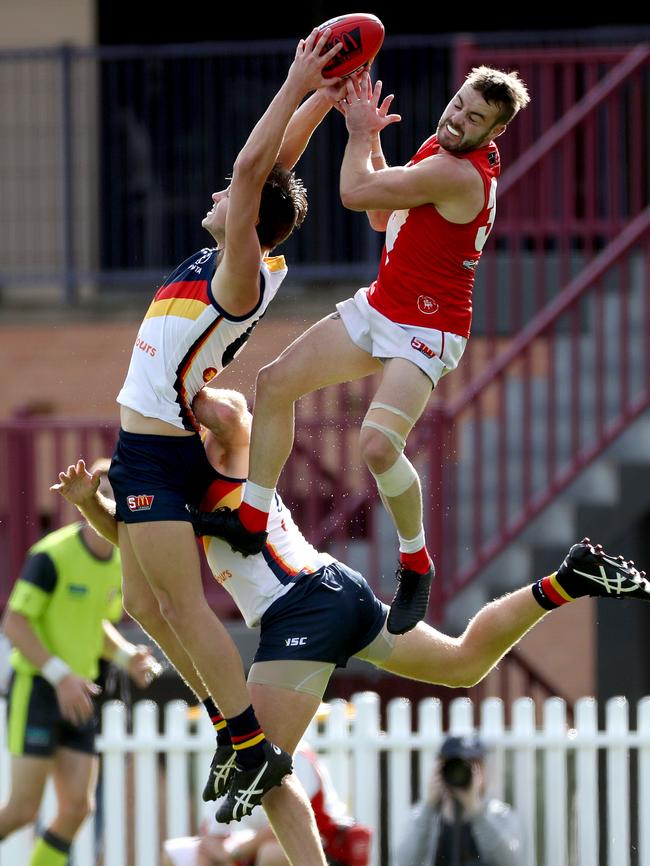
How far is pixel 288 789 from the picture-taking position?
5.98 meters

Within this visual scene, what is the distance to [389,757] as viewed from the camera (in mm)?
8758

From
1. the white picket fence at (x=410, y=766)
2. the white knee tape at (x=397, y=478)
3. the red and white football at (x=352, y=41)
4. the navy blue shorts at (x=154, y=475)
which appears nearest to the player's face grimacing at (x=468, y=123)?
the red and white football at (x=352, y=41)

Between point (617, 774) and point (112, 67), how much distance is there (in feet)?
19.2

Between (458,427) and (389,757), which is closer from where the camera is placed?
(389,757)

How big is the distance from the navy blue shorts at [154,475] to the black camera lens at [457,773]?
116 inches

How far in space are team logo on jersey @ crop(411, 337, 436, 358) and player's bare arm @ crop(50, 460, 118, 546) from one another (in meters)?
1.10

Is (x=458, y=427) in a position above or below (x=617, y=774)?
above

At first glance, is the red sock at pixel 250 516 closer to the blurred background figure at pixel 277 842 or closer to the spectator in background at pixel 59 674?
the blurred background figure at pixel 277 842

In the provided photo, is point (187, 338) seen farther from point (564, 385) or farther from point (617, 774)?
point (564, 385)

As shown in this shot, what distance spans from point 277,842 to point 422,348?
2433mm

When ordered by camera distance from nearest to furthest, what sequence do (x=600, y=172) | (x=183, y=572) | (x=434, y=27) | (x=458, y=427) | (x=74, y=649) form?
(x=183, y=572) < (x=74, y=649) < (x=458, y=427) < (x=600, y=172) < (x=434, y=27)

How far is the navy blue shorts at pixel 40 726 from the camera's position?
28.0ft

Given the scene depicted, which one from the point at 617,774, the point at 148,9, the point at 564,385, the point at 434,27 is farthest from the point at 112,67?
the point at 617,774

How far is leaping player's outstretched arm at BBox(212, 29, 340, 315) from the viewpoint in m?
5.54
